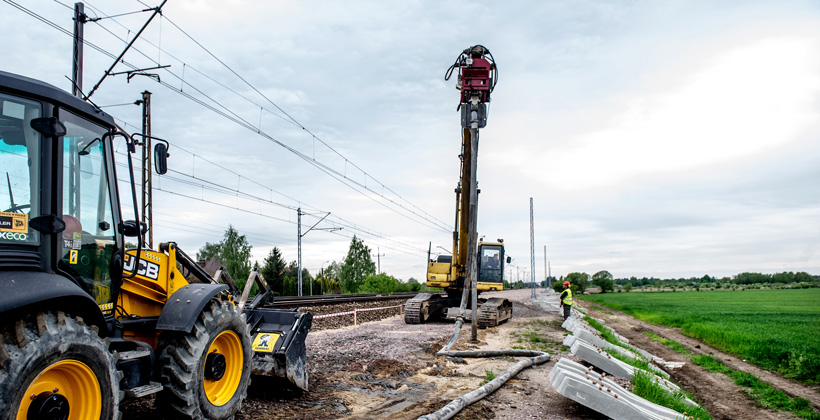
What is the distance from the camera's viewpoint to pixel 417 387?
834 cm

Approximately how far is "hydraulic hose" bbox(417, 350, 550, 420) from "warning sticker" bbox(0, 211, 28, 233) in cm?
394

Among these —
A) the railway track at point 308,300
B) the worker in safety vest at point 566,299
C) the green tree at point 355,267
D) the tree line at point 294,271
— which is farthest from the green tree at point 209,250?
the worker in safety vest at point 566,299

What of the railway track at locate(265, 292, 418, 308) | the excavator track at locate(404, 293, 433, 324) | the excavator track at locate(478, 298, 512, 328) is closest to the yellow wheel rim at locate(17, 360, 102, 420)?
the railway track at locate(265, 292, 418, 308)

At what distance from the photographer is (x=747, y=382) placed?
35.8 feet

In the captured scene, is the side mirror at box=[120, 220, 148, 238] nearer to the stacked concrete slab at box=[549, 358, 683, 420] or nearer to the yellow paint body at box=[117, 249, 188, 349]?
the yellow paint body at box=[117, 249, 188, 349]

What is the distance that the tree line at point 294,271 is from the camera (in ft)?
208

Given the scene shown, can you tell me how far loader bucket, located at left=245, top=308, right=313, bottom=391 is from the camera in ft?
22.8

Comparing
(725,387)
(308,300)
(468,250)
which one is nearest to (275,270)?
(308,300)

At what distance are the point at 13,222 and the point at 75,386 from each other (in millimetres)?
1254

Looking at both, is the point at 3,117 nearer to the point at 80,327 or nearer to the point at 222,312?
the point at 80,327

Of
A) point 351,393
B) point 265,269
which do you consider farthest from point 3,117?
point 265,269

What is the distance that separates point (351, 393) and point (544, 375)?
3.61 m

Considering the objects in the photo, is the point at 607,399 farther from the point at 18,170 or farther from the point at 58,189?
the point at 18,170

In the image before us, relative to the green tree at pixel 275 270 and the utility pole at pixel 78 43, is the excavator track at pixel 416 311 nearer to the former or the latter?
the utility pole at pixel 78 43
